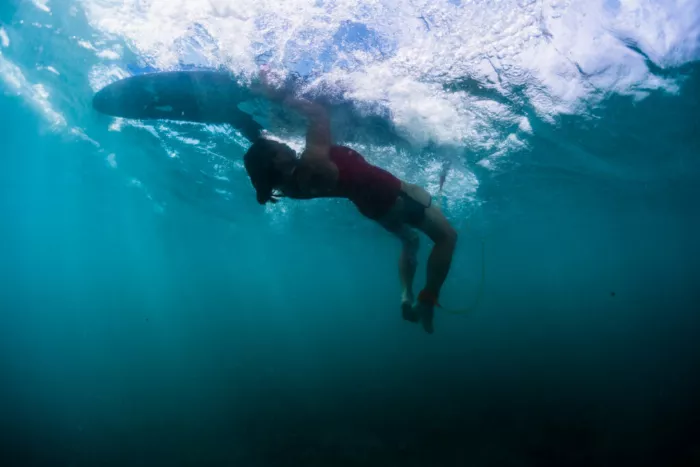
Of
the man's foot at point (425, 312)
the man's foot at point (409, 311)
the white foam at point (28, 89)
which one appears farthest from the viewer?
the white foam at point (28, 89)

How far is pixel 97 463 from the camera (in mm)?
11664

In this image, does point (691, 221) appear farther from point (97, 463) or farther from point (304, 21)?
point (97, 463)

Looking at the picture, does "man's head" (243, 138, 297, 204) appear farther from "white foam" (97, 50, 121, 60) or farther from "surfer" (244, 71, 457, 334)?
"white foam" (97, 50, 121, 60)

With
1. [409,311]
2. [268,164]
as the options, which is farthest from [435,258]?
[268,164]

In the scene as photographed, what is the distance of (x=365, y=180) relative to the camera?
14.3 ft

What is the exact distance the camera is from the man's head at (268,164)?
396cm

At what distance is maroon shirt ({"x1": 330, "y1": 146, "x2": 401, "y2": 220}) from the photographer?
434 cm

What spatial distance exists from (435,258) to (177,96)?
21.5ft

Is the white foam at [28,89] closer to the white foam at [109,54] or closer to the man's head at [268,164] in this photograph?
the white foam at [109,54]

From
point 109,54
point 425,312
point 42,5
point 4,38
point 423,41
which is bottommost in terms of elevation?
point 425,312

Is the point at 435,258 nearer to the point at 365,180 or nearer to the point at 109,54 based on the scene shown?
the point at 365,180

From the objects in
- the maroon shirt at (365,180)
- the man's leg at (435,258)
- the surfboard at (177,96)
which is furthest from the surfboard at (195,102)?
the man's leg at (435,258)

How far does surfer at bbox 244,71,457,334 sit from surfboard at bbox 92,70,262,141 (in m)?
3.96

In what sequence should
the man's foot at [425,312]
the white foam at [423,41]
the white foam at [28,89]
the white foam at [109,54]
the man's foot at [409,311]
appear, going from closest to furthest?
the man's foot at [425,312] < the man's foot at [409,311] < the white foam at [423,41] < the white foam at [109,54] < the white foam at [28,89]
